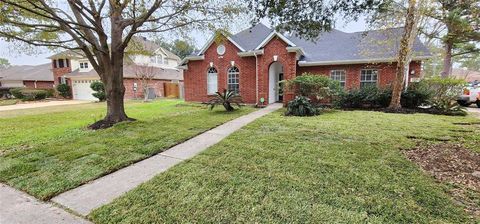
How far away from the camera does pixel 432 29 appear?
11078 millimetres

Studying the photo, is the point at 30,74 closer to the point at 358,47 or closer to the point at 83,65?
the point at 83,65

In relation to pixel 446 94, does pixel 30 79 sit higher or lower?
higher

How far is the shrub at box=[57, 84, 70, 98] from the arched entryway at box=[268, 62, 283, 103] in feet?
80.9

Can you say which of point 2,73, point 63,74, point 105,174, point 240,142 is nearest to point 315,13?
point 240,142

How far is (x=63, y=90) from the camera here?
2523 centimetres

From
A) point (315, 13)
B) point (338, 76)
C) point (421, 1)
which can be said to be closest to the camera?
point (315, 13)

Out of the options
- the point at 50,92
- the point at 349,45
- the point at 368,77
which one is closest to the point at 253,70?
the point at 349,45

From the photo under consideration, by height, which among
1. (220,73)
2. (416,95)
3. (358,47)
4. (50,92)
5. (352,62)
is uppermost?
(358,47)

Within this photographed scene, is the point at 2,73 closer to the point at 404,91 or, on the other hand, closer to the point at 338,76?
the point at 338,76

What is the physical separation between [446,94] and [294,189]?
11586mm

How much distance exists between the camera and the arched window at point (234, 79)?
577 inches

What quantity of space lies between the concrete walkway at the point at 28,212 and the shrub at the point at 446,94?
13.5m

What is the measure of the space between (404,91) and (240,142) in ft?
33.6

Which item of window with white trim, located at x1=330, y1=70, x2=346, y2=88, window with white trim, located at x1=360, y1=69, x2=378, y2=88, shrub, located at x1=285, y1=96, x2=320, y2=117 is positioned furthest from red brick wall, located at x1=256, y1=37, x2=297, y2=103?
window with white trim, located at x1=360, y1=69, x2=378, y2=88
